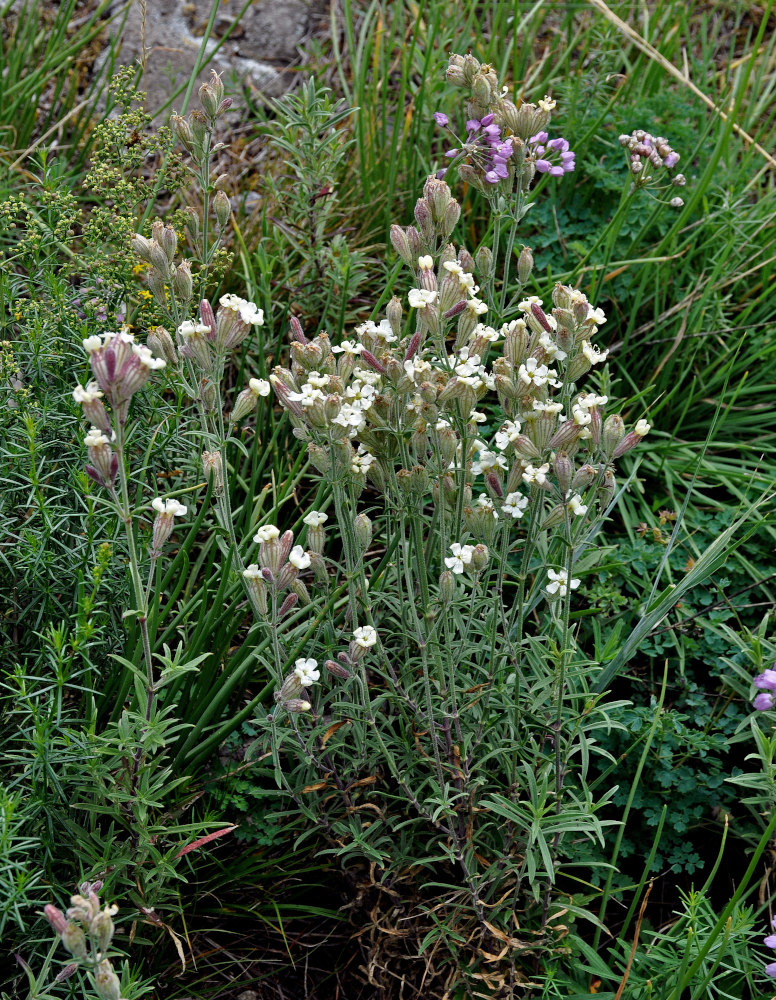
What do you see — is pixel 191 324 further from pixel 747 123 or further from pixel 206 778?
pixel 747 123

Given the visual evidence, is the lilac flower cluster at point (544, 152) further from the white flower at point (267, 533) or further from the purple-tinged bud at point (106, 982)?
the purple-tinged bud at point (106, 982)

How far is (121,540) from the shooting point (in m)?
2.11

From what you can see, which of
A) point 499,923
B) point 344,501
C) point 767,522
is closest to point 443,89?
point 767,522

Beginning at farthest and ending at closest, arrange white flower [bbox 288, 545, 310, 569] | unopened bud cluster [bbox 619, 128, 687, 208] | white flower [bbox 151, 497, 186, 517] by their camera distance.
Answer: unopened bud cluster [bbox 619, 128, 687, 208]
white flower [bbox 288, 545, 310, 569]
white flower [bbox 151, 497, 186, 517]

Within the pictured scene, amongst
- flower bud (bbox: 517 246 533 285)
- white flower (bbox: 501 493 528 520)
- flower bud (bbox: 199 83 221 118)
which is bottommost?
white flower (bbox: 501 493 528 520)

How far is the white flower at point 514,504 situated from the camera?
1.73 m

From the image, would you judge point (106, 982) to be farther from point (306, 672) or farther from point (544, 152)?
point (544, 152)

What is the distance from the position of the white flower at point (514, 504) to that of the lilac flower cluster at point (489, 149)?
0.76 metres

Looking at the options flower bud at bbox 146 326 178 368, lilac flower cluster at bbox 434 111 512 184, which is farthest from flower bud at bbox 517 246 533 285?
flower bud at bbox 146 326 178 368

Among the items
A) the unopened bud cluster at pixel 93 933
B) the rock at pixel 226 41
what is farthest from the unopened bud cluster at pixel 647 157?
the unopened bud cluster at pixel 93 933

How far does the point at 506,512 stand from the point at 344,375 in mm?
409

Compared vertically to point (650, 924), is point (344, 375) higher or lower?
higher

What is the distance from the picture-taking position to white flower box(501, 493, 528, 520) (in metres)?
1.73

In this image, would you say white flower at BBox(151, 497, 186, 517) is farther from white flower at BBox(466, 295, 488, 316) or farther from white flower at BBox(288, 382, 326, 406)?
white flower at BBox(466, 295, 488, 316)
